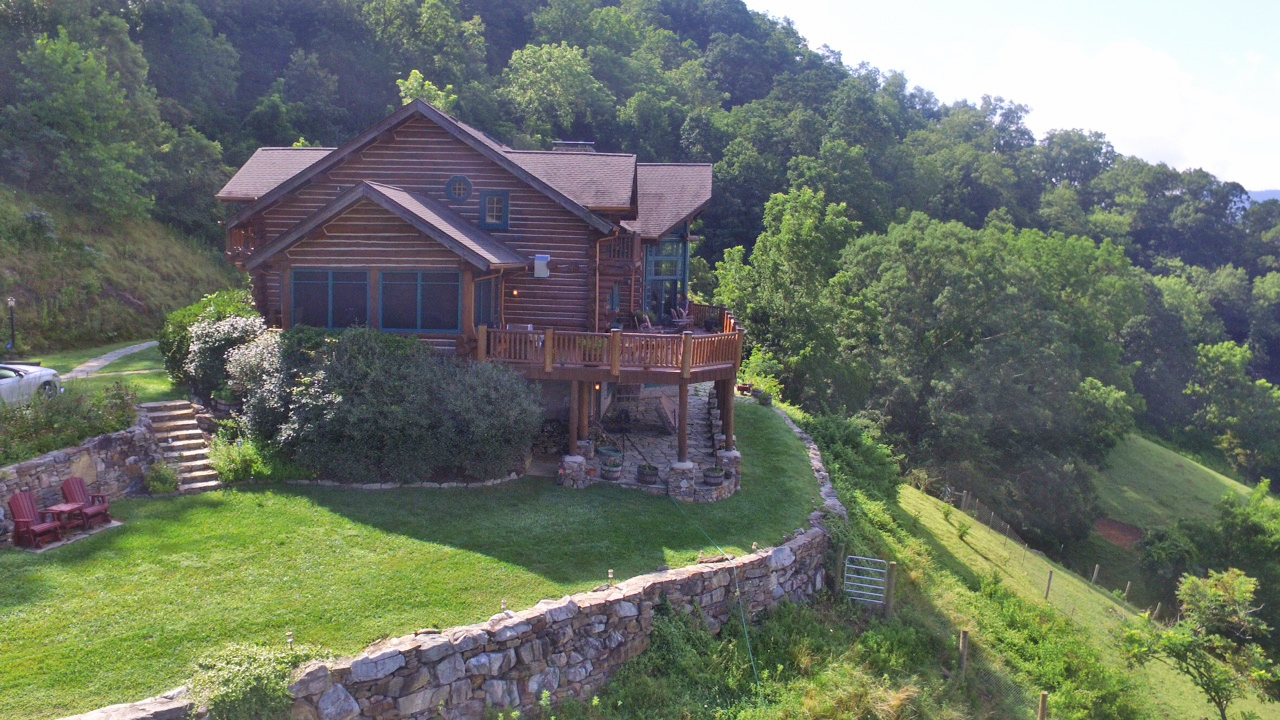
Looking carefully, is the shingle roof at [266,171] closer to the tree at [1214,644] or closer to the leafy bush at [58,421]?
the leafy bush at [58,421]

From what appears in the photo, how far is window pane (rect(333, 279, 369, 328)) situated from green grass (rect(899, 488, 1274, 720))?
14.2 m

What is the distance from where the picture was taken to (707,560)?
15055 millimetres

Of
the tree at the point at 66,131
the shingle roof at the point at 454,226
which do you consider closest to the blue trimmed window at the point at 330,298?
the shingle roof at the point at 454,226

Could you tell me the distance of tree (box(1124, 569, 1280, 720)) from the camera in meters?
19.5

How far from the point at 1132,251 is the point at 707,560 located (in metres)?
82.1

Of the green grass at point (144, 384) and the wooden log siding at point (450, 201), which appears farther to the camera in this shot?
the wooden log siding at point (450, 201)

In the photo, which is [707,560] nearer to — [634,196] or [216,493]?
[216,493]

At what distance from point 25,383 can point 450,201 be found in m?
9.74

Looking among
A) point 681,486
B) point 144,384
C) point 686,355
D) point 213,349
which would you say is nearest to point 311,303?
point 213,349

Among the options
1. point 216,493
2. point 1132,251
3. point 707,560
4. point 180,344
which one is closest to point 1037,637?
point 707,560

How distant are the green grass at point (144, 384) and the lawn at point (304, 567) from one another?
15.2 feet

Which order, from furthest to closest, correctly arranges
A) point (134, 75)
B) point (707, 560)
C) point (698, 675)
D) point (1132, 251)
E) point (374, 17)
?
point (1132, 251) → point (374, 17) → point (134, 75) → point (707, 560) → point (698, 675)

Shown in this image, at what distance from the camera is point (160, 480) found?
15.7m

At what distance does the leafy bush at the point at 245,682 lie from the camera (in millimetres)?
9695
